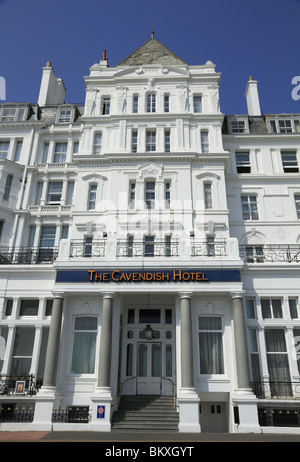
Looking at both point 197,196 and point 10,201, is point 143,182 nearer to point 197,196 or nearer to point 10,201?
point 197,196

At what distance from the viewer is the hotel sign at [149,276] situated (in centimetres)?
1730

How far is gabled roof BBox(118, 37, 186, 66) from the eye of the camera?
28.2 meters

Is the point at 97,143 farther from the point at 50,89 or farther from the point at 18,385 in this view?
the point at 18,385

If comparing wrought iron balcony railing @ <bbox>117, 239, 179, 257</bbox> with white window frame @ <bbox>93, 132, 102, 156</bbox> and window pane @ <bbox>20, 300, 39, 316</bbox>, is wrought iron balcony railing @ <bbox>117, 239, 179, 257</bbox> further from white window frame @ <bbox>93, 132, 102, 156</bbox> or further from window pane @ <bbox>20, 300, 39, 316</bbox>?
white window frame @ <bbox>93, 132, 102, 156</bbox>

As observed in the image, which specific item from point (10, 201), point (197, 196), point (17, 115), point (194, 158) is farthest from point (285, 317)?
point (17, 115)

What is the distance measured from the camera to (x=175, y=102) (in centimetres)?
2627

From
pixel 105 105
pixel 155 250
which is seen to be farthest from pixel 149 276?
pixel 105 105

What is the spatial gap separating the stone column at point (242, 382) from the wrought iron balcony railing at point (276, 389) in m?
0.92

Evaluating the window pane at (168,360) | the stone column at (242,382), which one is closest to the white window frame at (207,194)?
the stone column at (242,382)

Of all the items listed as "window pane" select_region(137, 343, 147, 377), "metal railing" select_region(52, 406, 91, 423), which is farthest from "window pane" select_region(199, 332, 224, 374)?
Answer: "metal railing" select_region(52, 406, 91, 423)

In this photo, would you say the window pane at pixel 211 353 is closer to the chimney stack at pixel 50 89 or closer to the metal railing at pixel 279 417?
the metal railing at pixel 279 417

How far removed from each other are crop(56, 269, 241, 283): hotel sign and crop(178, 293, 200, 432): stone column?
985 mm

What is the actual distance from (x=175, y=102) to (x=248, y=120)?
663 centimetres

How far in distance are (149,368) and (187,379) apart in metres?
3.48
